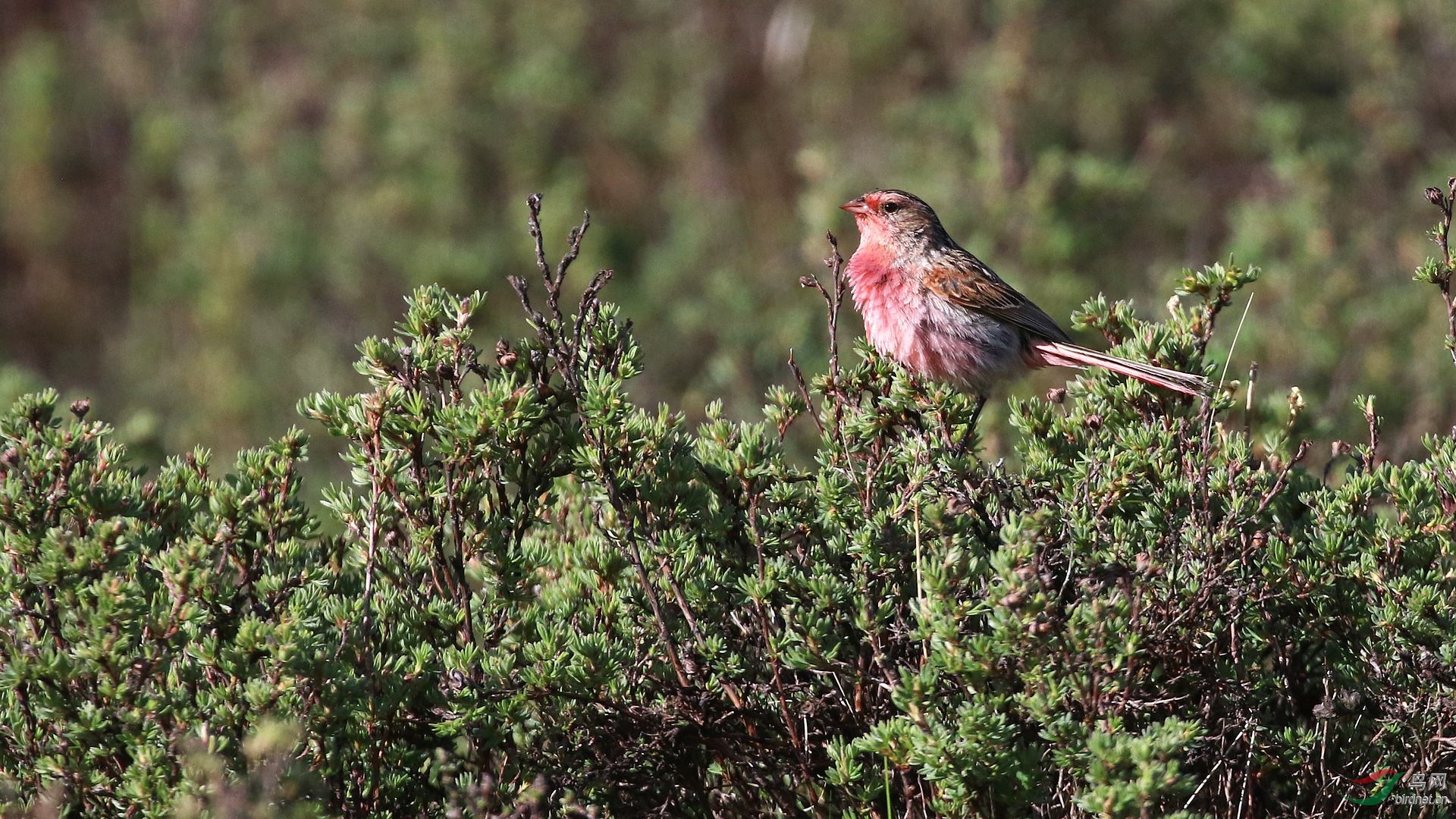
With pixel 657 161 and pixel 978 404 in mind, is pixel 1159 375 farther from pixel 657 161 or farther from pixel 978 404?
pixel 657 161

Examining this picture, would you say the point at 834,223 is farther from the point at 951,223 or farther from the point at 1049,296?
the point at 1049,296

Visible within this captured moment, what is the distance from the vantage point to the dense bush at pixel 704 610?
3.28 metres

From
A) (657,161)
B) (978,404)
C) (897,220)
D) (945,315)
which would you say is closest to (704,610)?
(978,404)

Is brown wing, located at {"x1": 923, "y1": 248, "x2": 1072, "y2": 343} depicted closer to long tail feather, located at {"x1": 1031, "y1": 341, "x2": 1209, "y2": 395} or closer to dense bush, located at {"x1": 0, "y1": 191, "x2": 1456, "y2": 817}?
long tail feather, located at {"x1": 1031, "y1": 341, "x2": 1209, "y2": 395}

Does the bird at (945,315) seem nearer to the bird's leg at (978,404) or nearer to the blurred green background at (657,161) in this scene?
the bird's leg at (978,404)

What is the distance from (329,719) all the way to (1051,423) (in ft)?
6.85

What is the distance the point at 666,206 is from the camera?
38.8ft

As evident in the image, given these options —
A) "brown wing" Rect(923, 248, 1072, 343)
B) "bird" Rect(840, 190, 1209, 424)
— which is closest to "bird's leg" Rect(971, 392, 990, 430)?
"bird" Rect(840, 190, 1209, 424)

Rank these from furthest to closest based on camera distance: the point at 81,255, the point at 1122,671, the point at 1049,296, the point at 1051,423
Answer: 1. the point at 81,255
2. the point at 1049,296
3. the point at 1051,423
4. the point at 1122,671

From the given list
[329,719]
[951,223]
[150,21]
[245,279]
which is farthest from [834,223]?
[150,21]

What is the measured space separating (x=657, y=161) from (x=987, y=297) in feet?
22.0

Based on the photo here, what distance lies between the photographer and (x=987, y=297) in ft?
20.1

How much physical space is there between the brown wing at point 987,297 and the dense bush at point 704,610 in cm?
192

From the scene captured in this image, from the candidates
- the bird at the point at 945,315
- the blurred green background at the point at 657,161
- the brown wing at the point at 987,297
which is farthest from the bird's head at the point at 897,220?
the blurred green background at the point at 657,161
